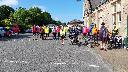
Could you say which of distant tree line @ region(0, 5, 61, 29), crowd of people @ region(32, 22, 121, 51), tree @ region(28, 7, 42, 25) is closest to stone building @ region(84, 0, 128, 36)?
crowd of people @ region(32, 22, 121, 51)

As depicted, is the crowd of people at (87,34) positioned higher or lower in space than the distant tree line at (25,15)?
lower

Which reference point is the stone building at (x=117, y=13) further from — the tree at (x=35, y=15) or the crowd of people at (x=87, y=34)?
the tree at (x=35, y=15)

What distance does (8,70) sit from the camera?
1227 centimetres

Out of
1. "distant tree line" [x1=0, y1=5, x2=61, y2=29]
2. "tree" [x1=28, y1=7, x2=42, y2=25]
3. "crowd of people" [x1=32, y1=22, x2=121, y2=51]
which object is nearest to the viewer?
"crowd of people" [x1=32, y1=22, x2=121, y2=51]

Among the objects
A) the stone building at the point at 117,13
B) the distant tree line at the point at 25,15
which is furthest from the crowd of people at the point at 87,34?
the distant tree line at the point at 25,15

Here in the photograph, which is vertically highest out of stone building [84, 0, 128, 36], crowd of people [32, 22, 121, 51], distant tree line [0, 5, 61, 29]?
distant tree line [0, 5, 61, 29]

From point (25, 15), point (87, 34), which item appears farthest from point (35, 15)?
point (87, 34)

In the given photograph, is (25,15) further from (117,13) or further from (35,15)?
(117,13)

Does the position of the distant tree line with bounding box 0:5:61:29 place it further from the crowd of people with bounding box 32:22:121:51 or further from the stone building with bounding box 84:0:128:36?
the stone building with bounding box 84:0:128:36

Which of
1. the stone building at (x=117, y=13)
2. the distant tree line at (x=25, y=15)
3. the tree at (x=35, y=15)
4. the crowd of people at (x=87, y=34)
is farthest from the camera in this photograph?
the tree at (x=35, y=15)

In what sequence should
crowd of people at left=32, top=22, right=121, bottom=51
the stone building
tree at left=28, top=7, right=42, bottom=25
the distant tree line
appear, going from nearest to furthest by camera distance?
crowd of people at left=32, top=22, right=121, bottom=51 → the stone building → the distant tree line → tree at left=28, top=7, right=42, bottom=25

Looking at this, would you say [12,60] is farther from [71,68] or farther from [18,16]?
[18,16]

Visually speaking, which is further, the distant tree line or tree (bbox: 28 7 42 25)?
tree (bbox: 28 7 42 25)

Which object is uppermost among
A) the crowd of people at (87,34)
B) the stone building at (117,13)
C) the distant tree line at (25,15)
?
the distant tree line at (25,15)
